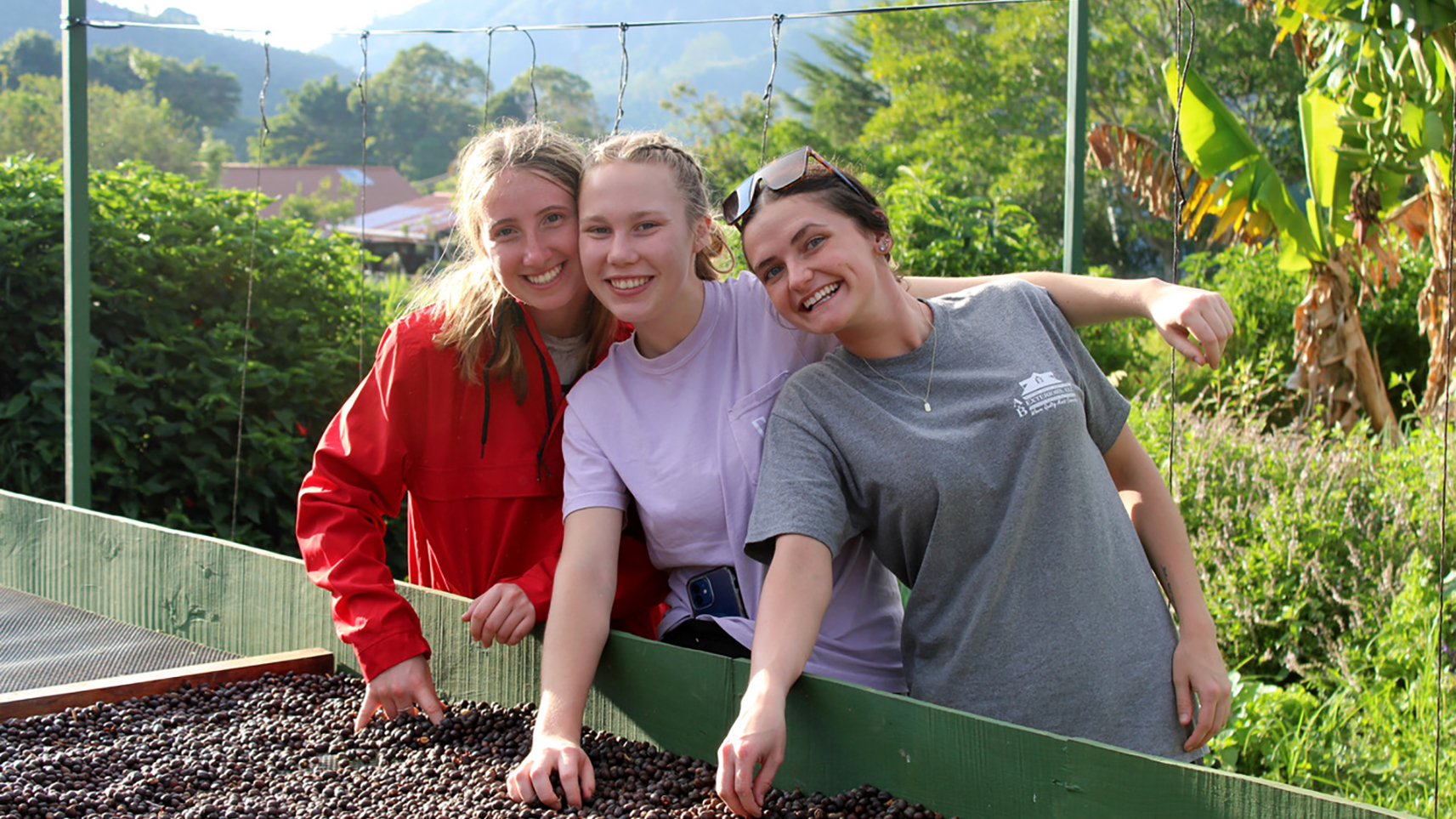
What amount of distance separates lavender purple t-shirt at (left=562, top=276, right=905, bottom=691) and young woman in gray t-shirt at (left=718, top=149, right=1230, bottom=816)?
0.12 metres

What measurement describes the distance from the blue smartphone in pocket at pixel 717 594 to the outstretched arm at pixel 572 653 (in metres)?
0.15

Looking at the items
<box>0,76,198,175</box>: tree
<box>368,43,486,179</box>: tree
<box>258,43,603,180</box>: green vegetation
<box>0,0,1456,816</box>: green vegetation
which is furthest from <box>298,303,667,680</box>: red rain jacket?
<box>368,43,486,179</box>: tree

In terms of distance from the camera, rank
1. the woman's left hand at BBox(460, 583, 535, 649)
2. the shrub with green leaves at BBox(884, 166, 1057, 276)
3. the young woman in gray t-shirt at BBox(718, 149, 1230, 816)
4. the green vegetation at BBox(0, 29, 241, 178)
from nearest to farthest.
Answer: the young woman in gray t-shirt at BBox(718, 149, 1230, 816)
the woman's left hand at BBox(460, 583, 535, 649)
the shrub with green leaves at BBox(884, 166, 1057, 276)
the green vegetation at BBox(0, 29, 241, 178)

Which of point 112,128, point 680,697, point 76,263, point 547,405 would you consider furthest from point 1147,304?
point 112,128

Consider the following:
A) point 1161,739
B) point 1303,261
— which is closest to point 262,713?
point 1161,739

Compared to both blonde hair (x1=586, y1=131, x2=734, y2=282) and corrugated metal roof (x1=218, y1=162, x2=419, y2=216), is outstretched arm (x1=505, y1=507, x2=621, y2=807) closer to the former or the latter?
blonde hair (x1=586, y1=131, x2=734, y2=282)

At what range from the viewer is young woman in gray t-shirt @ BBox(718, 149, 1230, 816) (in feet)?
5.45

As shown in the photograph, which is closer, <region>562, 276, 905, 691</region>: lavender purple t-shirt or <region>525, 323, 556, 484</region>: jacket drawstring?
<region>562, 276, 905, 691</region>: lavender purple t-shirt

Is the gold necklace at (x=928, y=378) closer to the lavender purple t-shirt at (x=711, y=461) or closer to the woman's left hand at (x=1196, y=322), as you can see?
the lavender purple t-shirt at (x=711, y=461)

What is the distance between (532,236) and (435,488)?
57 centimetres

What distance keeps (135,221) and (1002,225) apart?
16.9ft

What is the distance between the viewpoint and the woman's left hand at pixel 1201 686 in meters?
1.70

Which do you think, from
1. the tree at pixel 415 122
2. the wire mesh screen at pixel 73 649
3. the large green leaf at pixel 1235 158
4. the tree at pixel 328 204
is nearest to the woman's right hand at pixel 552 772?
the wire mesh screen at pixel 73 649

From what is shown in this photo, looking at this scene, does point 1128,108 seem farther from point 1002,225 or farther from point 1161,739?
point 1161,739
